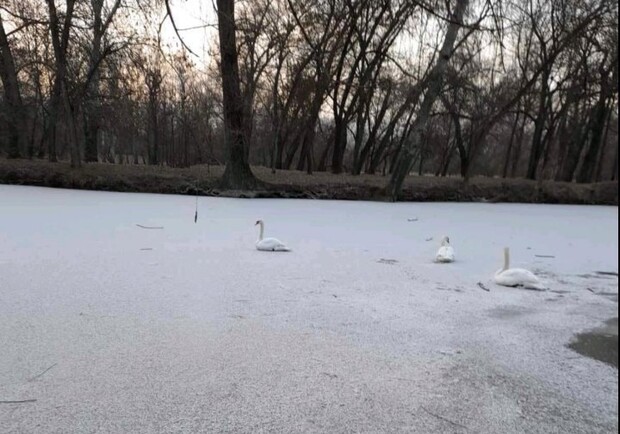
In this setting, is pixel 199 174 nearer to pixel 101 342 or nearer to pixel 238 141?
pixel 238 141

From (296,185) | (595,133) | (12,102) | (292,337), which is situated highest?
(595,133)

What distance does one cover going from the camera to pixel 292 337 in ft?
9.98

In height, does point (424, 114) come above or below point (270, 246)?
above

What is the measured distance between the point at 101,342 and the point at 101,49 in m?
10.2

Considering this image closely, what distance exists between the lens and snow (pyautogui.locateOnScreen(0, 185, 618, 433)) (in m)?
2.16

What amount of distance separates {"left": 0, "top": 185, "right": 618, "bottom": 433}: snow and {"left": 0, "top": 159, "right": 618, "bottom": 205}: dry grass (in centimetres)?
573

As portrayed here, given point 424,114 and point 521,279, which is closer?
point 521,279

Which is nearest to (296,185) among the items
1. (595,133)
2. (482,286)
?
(482,286)

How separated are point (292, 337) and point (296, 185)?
963 cm

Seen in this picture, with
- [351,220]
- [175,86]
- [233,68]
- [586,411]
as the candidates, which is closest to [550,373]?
[586,411]

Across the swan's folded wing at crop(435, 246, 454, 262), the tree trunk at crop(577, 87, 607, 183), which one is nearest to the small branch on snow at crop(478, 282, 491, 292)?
the swan's folded wing at crop(435, 246, 454, 262)

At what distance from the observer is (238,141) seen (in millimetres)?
11734

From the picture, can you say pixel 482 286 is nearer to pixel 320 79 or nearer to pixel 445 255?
pixel 445 255

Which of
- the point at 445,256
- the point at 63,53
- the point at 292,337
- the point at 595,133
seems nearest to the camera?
the point at 292,337
